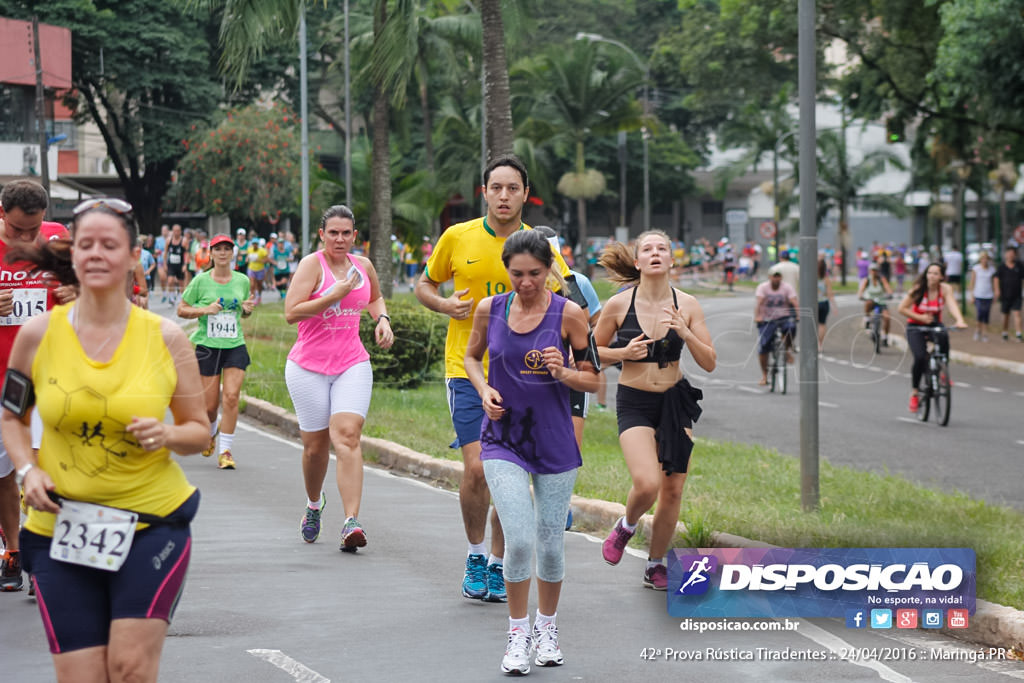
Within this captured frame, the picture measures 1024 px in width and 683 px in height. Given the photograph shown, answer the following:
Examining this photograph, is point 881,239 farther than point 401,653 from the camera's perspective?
Yes

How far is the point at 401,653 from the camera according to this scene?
20.0 feet

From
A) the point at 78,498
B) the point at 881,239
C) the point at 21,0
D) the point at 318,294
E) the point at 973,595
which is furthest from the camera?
the point at 881,239

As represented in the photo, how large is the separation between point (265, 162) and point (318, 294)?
45858mm

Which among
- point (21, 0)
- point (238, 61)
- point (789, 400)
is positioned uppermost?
point (21, 0)

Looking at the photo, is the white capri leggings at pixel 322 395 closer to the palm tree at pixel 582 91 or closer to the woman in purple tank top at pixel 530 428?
the woman in purple tank top at pixel 530 428

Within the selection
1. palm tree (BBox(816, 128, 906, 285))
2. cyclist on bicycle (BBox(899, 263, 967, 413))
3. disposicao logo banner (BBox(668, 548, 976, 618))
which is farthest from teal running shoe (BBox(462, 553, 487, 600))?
palm tree (BBox(816, 128, 906, 285))

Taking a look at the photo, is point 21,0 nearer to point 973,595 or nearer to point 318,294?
point 318,294

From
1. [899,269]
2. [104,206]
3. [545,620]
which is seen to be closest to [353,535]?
[545,620]

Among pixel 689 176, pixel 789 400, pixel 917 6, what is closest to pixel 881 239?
pixel 689 176

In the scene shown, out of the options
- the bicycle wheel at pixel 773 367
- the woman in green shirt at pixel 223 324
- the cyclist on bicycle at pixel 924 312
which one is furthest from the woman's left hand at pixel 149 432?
the bicycle wheel at pixel 773 367

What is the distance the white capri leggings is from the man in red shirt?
164 centimetres

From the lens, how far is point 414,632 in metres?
6.45

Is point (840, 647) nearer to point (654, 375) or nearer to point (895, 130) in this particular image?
point (654, 375)

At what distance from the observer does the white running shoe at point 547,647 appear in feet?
19.3
